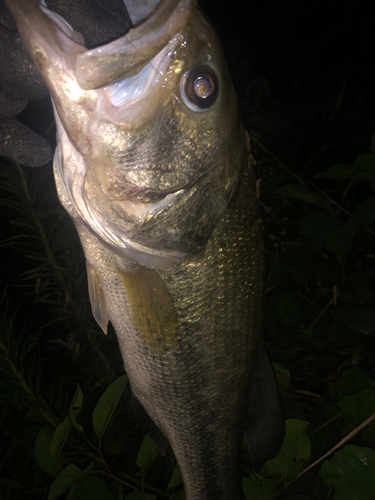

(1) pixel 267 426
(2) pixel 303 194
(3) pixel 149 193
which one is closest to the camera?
(3) pixel 149 193

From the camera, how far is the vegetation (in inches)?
51.3

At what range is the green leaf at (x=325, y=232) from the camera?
5.57 feet

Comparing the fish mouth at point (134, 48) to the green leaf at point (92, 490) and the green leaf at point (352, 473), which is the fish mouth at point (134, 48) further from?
the green leaf at point (352, 473)

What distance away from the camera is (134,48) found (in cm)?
57

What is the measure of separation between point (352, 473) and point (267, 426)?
1.19 feet

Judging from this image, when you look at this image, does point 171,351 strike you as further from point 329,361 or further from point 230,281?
point 329,361

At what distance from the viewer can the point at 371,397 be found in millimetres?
1305

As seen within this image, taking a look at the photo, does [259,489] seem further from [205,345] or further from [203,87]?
[203,87]

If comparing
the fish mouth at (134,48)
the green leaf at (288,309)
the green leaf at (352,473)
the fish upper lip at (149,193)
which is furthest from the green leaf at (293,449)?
the fish mouth at (134,48)

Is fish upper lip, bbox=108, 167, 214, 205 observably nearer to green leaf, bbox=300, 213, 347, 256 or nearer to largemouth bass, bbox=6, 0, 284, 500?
largemouth bass, bbox=6, 0, 284, 500

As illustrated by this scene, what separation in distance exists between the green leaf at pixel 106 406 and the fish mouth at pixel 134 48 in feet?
3.18

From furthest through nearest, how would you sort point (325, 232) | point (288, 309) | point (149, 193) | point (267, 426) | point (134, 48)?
1. point (288, 309)
2. point (325, 232)
3. point (267, 426)
4. point (149, 193)
5. point (134, 48)

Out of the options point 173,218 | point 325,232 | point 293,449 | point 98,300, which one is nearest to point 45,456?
point 98,300

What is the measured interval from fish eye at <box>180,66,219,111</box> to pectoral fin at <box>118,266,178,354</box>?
406 mm
